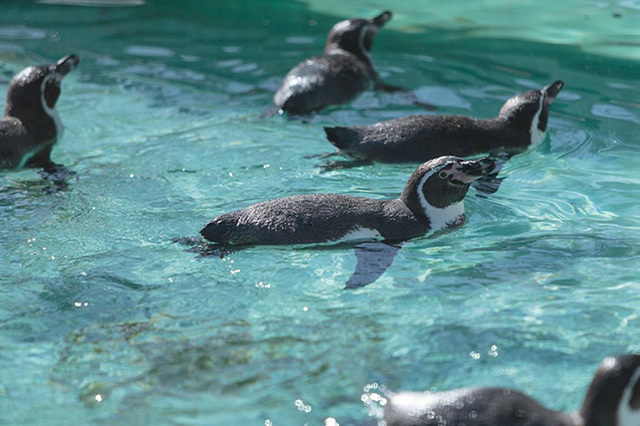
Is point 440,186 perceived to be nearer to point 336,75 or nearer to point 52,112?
point 336,75

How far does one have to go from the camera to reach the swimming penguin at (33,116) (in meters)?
6.62

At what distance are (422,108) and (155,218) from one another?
277 centimetres

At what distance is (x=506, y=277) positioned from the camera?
4602mm

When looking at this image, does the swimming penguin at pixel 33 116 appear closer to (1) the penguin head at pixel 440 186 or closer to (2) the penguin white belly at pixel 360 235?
(2) the penguin white belly at pixel 360 235

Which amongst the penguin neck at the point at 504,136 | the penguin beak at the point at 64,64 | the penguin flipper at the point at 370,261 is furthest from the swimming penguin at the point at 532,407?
the penguin beak at the point at 64,64

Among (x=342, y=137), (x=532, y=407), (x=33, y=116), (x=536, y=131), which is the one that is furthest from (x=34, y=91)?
(x=532, y=407)

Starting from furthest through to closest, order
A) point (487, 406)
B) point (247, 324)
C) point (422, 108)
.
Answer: point (422, 108), point (247, 324), point (487, 406)

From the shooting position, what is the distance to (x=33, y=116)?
23.0 feet

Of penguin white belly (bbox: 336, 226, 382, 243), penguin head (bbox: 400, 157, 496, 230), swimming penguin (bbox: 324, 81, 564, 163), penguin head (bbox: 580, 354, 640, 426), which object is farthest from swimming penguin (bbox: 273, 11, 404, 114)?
penguin head (bbox: 580, 354, 640, 426)

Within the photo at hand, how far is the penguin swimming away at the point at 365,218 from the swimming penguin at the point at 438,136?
86 centimetres

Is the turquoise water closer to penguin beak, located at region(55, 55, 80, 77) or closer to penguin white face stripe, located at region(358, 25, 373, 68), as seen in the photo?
penguin white face stripe, located at region(358, 25, 373, 68)

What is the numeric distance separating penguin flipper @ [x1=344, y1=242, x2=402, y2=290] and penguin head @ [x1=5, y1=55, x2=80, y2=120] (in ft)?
10.6

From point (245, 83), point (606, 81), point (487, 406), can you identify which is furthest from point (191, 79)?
point (487, 406)

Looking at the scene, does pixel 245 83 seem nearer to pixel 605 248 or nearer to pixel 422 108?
pixel 422 108
